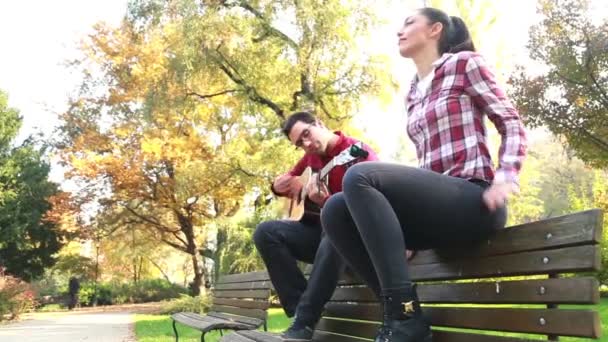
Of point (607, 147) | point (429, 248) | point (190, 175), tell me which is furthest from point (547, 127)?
point (429, 248)

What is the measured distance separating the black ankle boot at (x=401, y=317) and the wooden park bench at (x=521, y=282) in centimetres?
17

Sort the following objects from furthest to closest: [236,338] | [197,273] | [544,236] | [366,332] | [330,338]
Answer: [197,273] < [236,338] < [330,338] < [366,332] < [544,236]

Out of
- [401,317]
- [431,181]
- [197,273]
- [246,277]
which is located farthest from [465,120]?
[197,273]

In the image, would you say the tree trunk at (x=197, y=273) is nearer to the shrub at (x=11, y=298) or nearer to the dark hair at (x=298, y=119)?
the shrub at (x=11, y=298)

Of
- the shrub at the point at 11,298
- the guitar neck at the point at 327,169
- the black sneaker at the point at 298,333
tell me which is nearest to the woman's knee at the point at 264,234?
the guitar neck at the point at 327,169

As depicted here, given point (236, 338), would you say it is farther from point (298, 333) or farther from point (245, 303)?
point (245, 303)

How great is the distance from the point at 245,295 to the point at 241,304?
12 cm

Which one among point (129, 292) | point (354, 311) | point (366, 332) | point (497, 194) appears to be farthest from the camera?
point (129, 292)

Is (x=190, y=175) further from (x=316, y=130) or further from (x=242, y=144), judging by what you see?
(x=316, y=130)

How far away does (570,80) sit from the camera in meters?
12.7

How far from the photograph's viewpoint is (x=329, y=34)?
566 inches

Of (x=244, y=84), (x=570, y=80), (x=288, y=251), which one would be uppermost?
(x=244, y=84)

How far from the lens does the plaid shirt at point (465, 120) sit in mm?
2127

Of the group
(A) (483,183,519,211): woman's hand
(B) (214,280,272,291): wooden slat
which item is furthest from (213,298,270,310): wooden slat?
(A) (483,183,519,211): woman's hand
